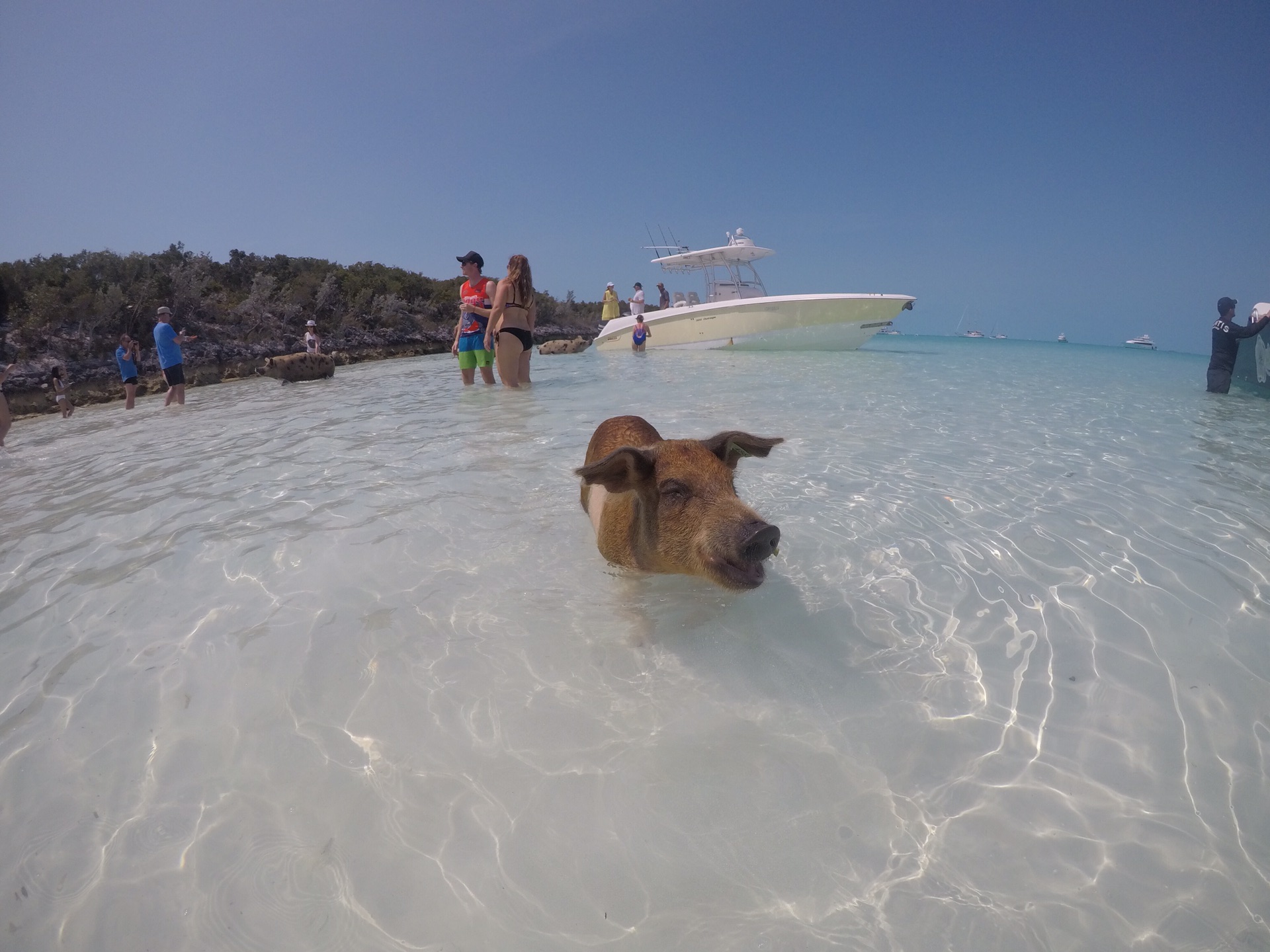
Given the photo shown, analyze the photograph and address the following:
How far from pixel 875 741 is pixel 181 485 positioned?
20.4ft

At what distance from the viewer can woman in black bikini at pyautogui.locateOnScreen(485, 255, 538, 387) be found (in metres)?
9.38

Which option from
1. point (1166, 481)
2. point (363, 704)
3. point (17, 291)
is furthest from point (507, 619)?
point (17, 291)

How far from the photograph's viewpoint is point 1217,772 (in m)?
2.17

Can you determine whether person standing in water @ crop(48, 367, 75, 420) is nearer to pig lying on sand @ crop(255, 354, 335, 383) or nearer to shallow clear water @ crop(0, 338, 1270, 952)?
pig lying on sand @ crop(255, 354, 335, 383)

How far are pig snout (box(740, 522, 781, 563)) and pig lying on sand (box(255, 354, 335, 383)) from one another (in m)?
16.3

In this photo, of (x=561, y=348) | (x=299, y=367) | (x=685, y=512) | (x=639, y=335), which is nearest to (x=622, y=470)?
(x=685, y=512)

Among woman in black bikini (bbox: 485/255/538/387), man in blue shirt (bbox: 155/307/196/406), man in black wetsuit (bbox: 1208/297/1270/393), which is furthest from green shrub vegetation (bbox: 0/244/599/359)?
man in black wetsuit (bbox: 1208/297/1270/393)

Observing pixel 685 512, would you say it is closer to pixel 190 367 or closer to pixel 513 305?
pixel 513 305

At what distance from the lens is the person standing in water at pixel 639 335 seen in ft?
73.4

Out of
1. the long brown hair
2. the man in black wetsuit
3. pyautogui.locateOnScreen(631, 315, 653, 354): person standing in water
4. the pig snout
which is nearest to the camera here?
the pig snout

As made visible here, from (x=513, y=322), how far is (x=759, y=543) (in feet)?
27.8

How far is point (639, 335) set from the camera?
22406mm

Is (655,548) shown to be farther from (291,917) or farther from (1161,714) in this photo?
(1161,714)

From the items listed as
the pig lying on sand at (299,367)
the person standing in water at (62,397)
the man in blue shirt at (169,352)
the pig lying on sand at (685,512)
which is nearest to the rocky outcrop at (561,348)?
the pig lying on sand at (299,367)
